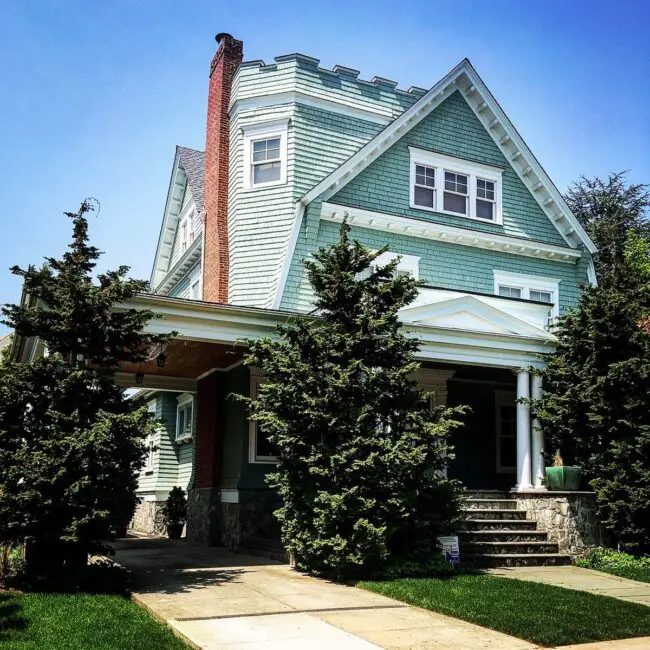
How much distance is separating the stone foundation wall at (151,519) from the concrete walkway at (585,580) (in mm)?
12298

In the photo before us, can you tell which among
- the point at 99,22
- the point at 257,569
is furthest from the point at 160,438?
the point at 99,22

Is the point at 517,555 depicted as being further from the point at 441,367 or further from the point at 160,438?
the point at 160,438

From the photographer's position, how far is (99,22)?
9938 mm

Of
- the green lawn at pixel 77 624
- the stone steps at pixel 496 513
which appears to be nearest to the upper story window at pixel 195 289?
the stone steps at pixel 496 513

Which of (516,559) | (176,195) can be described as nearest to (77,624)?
(516,559)

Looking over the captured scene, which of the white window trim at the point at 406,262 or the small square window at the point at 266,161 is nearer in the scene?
the white window trim at the point at 406,262

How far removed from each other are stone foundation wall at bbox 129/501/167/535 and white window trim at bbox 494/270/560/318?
37.8 feet

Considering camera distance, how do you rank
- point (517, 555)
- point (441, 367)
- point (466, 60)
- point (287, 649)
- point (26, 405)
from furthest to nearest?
point (466, 60) → point (441, 367) → point (517, 555) → point (26, 405) → point (287, 649)

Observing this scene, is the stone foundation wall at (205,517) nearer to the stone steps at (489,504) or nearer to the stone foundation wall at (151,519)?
the stone foundation wall at (151,519)

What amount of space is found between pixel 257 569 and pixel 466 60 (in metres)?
13.1

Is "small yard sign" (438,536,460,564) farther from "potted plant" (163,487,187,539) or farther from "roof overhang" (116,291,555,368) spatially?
"potted plant" (163,487,187,539)

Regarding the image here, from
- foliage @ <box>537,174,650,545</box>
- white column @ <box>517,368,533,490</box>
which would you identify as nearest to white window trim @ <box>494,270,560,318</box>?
foliage @ <box>537,174,650,545</box>

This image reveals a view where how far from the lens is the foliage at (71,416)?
8.95m

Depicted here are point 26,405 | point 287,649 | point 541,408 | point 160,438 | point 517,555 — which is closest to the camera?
point 287,649
